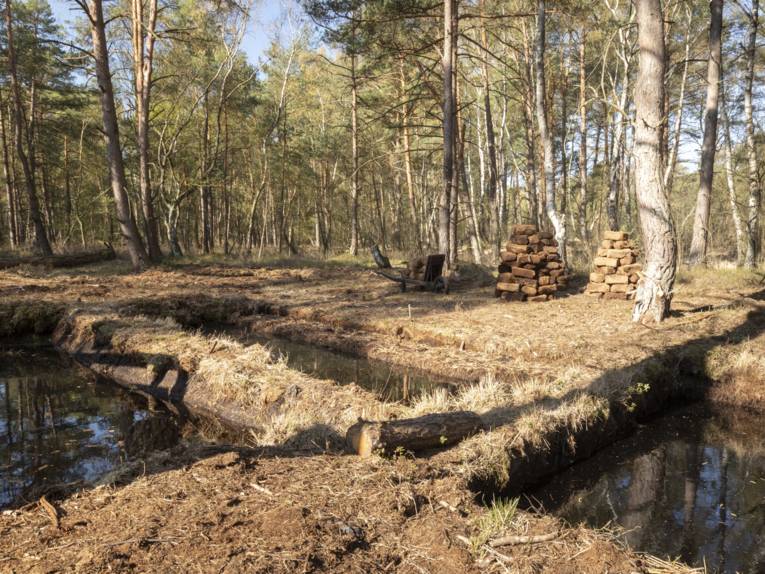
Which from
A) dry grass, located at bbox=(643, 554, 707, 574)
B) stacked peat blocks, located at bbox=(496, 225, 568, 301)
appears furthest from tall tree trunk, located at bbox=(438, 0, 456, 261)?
dry grass, located at bbox=(643, 554, 707, 574)

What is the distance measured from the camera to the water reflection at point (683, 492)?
12.4ft

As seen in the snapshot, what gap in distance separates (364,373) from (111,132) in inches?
479

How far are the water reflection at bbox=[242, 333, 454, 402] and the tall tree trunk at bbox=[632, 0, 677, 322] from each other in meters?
4.21

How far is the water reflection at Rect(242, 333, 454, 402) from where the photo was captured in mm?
6898

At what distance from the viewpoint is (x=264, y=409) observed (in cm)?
582

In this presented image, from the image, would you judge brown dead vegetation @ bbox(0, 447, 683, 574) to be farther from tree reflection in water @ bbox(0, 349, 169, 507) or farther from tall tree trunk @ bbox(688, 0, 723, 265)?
tall tree trunk @ bbox(688, 0, 723, 265)

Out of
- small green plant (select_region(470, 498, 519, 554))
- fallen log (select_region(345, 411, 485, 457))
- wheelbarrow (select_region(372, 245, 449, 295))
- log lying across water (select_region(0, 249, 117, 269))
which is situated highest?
log lying across water (select_region(0, 249, 117, 269))

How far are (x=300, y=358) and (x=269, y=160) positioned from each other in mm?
20088

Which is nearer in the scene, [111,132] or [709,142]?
[709,142]

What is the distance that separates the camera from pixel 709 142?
14039mm

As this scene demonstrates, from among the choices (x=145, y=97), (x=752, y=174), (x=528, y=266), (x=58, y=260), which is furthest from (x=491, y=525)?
(x=58, y=260)

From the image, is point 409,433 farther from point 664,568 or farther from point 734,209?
point 734,209

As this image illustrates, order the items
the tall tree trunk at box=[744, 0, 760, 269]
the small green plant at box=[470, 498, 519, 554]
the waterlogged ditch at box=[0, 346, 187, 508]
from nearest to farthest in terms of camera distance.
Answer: the small green plant at box=[470, 498, 519, 554]
the waterlogged ditch at box=[0, 346, 187, 508]
the tall tree trunk at box=[744, 0, 760, 269]

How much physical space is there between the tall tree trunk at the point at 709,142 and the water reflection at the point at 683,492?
9.28 metres
